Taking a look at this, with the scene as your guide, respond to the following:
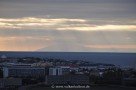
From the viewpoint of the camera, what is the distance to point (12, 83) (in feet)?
38.4

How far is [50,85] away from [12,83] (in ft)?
3.75

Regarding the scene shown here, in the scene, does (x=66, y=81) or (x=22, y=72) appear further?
(x=22, y=72)

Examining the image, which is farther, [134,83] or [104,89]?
[134,83]

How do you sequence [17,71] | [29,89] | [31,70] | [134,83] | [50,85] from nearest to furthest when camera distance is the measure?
[29,89]
[50,85]
[134,83]
[17,71]
[31,70]

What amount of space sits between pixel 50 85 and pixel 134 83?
10.4 feet

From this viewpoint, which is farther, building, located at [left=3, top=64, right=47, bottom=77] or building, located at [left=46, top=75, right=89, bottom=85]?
building, located at [left=3, top=64, right=47, bottom=77]

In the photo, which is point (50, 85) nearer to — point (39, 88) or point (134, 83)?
point (39, 88)

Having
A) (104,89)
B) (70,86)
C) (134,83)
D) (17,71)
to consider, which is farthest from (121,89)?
(17,71)

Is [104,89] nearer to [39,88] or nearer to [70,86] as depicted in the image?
[70,86]

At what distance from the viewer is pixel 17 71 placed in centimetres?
2266

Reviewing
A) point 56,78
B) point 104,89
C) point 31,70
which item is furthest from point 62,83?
point 31,70

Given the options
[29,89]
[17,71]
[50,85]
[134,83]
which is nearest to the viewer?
[29,89]

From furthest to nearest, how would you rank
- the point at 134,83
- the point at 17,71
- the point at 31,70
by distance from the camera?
the point at 31,70 → the point at 17,71 → the point at 134,83

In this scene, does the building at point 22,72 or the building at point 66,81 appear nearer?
the building at point 66,81
